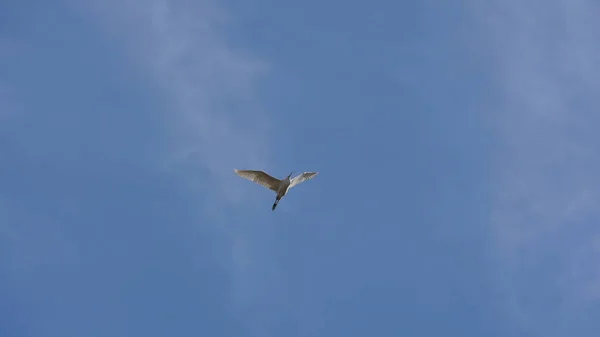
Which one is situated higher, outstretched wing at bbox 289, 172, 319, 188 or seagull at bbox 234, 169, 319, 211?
outstretched wing at bbox 289, 172, 319, 188

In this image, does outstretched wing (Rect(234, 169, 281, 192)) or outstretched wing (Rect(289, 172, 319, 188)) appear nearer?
outstretched wing (Rect(234, 169, 281, 192))

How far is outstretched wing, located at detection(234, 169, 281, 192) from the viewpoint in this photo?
348 ft

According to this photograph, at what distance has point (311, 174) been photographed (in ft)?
361

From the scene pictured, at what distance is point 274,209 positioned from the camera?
105 metres

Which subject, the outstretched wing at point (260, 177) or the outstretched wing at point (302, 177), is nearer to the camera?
the outstretched wing at point (260, 177)

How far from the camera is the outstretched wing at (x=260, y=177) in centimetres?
10594

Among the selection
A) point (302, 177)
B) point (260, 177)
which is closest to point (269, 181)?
point (260, 177)

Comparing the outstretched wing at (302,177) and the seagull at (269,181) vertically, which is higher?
the outstretched wing at (302,177)

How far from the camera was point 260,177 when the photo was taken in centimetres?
10612

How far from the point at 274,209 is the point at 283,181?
2884 millimetres

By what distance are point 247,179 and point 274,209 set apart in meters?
3.93

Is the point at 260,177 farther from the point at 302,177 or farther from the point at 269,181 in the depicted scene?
the point at 302,177

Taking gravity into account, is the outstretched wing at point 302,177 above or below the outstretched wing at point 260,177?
above

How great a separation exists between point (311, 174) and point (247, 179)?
6.62m
